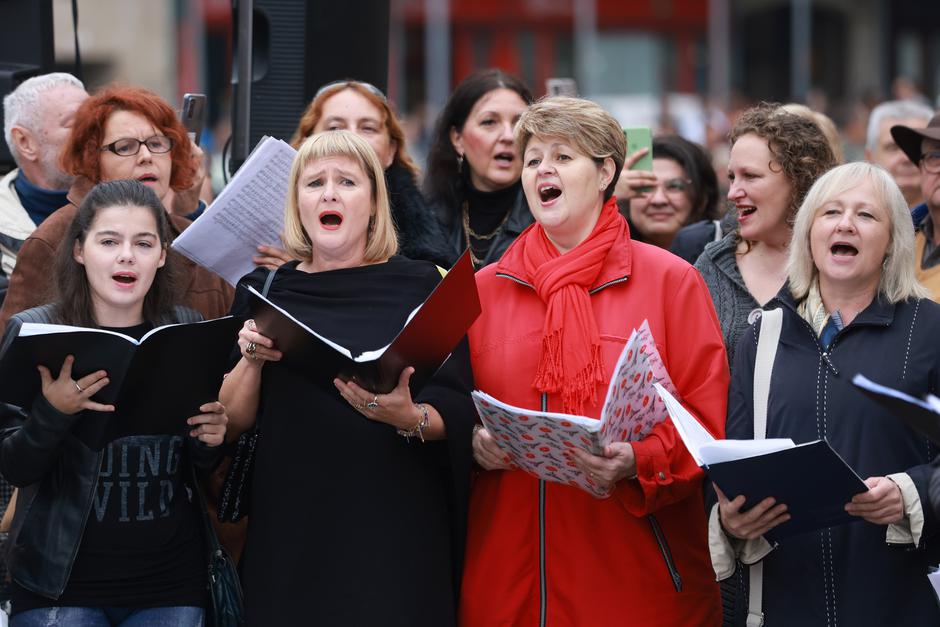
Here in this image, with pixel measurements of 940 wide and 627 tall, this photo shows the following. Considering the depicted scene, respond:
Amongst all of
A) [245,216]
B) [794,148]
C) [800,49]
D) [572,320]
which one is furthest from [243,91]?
[800,49]

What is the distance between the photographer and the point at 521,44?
27531mm

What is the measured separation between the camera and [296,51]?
19.4 feet

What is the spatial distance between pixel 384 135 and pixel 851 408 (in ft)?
7.58

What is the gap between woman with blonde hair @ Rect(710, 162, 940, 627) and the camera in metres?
3.50

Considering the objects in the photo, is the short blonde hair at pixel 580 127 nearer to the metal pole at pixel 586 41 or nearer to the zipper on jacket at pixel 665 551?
the zipper on jacket at pixel 665 551

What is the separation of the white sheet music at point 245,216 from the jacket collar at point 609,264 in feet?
2.69

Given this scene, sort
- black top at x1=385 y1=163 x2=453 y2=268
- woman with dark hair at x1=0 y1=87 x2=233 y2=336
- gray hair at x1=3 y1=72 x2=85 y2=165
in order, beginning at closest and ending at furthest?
woman with dark hair at x1=0 y1=87 x2=233 y2=336 < black top at x1=385 y1=163 x2=453 y2=268 < gray hair at x1=3 y1=72 x2=85 y2=165

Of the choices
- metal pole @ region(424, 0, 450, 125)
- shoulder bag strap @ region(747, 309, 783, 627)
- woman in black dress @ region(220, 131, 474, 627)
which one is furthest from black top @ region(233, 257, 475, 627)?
metal pole @ region(424, 0, 450, 125)

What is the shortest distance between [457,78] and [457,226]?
22.9 meters

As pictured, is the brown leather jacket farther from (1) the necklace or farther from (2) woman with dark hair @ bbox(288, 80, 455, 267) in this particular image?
(1) the necklace

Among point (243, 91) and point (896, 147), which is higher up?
point (243, 91)

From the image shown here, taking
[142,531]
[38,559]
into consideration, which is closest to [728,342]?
[142,531]

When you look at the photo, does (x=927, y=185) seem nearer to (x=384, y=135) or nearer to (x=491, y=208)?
(x=491, y=208)

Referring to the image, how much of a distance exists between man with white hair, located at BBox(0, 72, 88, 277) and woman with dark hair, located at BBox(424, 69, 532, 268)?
1.48 metres
